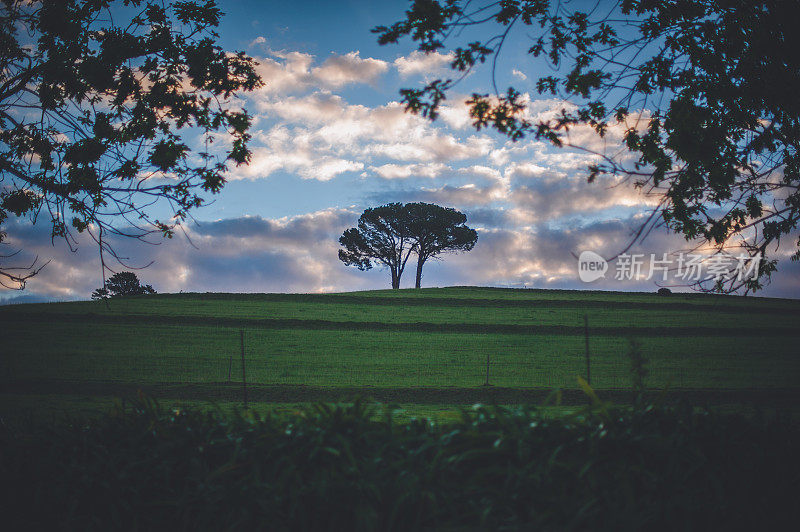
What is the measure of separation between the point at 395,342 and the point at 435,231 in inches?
1496

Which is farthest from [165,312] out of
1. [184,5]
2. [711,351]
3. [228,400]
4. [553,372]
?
[711,351]

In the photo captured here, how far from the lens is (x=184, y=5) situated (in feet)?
29.3

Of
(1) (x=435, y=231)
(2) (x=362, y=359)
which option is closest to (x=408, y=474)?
(2) (x=362, y=359)

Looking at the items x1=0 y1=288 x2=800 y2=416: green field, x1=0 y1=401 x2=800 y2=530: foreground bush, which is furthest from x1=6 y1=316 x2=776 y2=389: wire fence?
x1=0 y1=401 x2=800 y2=530: foreground bush

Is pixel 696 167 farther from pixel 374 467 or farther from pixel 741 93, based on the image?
pixel 374 467

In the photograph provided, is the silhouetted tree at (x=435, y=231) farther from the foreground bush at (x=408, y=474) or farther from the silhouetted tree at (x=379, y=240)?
the foreground bush at (x=408, y=474)

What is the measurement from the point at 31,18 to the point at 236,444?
986 cm

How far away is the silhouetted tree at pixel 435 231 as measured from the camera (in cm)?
6456

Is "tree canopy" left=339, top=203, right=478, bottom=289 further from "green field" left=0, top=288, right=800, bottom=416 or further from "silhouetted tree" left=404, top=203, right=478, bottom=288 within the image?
"green field" left=0, top=288, right=800, bottom=416

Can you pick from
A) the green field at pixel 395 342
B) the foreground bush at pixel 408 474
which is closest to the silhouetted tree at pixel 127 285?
the green field at pixel 395 342

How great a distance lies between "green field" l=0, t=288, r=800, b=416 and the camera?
20.0 metres

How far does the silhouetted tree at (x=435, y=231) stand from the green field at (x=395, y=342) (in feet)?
70.2

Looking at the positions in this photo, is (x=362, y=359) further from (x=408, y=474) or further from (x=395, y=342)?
(x=408, y=474)

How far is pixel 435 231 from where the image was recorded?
64.8 meters
